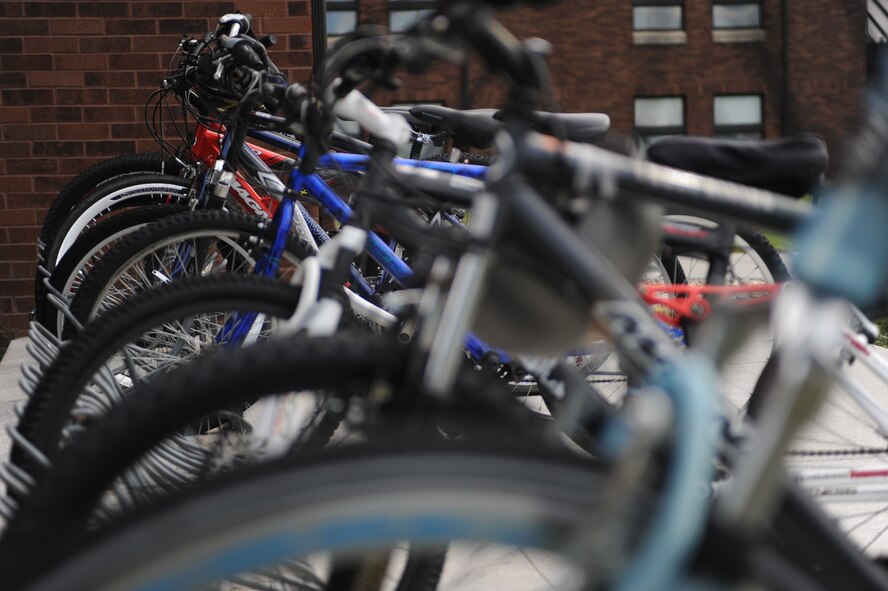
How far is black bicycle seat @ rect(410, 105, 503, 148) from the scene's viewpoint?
149 inches

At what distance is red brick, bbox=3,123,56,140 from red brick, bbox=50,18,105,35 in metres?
0.54

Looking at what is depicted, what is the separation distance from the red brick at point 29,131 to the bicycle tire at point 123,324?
4.63 meters

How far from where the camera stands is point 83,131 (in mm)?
6551

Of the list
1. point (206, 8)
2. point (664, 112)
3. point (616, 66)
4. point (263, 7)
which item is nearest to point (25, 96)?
point (206, 8)

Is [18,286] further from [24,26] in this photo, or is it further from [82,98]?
[24,26]

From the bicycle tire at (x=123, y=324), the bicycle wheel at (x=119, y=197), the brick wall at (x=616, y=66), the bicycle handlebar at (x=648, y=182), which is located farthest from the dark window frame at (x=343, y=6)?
the bicycle handlebar at (x=648, y=182)

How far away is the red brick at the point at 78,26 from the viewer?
6.49 meters

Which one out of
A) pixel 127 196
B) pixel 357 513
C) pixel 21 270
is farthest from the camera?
pixel 21 270

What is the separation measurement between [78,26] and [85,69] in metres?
0.25

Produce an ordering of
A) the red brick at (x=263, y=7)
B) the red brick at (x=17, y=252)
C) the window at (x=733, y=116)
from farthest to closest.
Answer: the window at (x=733, y=116) → the red brick at (x=17, y=252) → the red brick at (x=263, y=7)

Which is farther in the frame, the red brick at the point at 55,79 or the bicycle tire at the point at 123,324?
the red brick at the point at 55,79

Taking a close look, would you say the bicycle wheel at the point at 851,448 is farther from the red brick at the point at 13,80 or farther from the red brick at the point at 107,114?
the red brick at the point at 13,80

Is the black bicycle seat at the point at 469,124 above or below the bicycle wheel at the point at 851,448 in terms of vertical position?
above

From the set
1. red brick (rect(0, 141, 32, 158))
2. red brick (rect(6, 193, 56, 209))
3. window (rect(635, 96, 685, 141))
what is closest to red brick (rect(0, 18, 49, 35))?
red brick (rect(0, 141, 32, 158))
